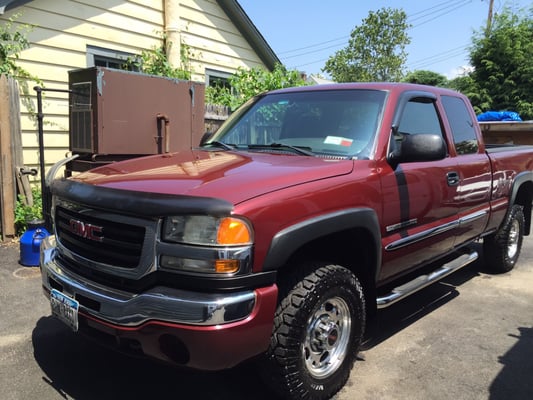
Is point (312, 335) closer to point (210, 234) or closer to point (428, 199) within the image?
point (210, 234)

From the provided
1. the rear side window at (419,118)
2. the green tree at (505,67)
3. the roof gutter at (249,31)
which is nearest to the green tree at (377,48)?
the green tree at (505,67)

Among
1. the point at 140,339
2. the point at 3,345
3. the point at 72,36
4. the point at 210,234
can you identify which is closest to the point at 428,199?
the point at 210,234

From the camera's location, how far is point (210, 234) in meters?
2.25

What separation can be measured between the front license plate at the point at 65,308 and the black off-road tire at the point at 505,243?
458cm

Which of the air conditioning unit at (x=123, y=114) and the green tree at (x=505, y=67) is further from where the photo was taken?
the green tree at (x=505, y=67)

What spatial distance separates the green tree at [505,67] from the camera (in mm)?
17141

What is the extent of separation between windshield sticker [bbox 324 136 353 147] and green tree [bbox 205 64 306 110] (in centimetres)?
534

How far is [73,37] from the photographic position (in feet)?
24.3

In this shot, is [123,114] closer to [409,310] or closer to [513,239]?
[409,310]

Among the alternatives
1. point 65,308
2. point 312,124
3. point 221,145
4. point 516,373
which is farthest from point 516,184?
point 65,308

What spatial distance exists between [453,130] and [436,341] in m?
1.86

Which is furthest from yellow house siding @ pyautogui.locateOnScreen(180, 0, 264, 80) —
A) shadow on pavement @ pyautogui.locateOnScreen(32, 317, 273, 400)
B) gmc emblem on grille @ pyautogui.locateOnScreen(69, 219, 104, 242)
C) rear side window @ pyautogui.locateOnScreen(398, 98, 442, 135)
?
gmc emblem on grille @ pyautogui.locateOnScreen(69, 219, 104, 242)

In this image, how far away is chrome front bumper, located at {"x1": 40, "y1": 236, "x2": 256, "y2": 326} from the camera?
2170mm

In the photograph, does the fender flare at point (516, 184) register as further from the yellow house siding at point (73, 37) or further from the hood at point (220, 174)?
the yellow house siding at point (73, 37)
